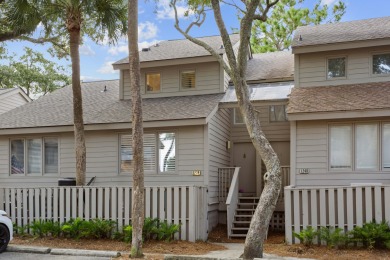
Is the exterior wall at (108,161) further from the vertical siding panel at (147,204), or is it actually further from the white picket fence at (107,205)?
the vertical siding panel at (147,204)

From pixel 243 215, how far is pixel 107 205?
4.14 meters

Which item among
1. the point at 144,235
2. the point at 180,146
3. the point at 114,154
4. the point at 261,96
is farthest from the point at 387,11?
the point at 144,235

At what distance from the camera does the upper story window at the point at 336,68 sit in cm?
1367

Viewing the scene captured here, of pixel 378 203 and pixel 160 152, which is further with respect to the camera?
pixel 160 152

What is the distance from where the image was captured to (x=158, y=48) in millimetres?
17141

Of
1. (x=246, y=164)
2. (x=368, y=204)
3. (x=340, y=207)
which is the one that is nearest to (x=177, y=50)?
(x=246, y=164)

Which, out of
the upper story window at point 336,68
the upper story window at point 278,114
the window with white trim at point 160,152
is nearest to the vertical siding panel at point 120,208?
the window with white trim at point 160,152

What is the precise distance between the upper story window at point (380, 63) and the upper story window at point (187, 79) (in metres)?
5.82

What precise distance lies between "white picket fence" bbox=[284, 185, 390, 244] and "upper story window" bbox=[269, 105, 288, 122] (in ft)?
16.7

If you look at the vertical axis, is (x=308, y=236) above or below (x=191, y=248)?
above

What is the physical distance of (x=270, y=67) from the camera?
16953 mm

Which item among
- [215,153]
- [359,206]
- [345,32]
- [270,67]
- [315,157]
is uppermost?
[345,32]

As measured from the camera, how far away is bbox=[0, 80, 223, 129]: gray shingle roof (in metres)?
13.4

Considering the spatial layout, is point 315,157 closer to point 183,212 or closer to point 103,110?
point 183,212
